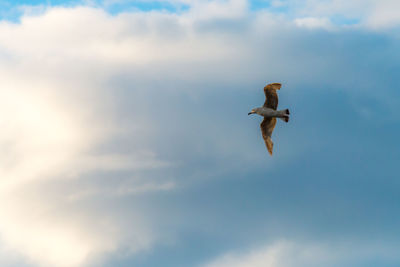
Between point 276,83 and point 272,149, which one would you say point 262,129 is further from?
point 276,83

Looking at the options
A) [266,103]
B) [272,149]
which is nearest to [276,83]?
[266,103]

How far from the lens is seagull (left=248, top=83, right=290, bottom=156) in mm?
103812

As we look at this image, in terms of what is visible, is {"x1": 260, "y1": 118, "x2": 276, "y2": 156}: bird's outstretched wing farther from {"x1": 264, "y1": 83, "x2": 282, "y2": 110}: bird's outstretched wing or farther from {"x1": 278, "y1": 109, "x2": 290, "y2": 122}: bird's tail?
{"x1": 278, "y1": 109, "x2": 290, "y2": 122}: bird's tail

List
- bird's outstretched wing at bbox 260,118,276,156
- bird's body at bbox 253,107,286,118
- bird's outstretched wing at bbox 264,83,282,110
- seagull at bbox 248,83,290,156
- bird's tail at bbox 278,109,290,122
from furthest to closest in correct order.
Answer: bird's outstretched wing at bbox 260,118,276,156
bird's body at bbox 253,107,286,118
bird's tail at bbox 278,109,290,122
seagull at bbox 248,83,290,156
bird's outstretched wing at bbox 264,83,282,110

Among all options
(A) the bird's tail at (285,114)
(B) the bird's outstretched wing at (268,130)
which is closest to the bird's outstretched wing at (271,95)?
(A) the bird's tail at (285,114)

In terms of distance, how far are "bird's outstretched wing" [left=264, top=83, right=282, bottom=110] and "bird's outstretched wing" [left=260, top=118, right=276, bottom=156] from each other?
4.24m

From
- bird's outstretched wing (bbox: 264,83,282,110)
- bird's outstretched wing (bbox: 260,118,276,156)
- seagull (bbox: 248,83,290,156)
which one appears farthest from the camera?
bird's outstretched wing (bbox: 260,118,276,156)

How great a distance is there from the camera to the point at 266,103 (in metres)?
106

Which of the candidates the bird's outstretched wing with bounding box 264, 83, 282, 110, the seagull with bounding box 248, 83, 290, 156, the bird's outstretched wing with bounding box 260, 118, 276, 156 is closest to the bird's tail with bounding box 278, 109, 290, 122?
the seagull with bounding box 248, 83, 290, 156

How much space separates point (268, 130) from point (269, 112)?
5.55 metres

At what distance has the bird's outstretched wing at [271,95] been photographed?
103m

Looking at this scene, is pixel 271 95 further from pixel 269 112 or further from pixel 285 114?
pixel 285 114

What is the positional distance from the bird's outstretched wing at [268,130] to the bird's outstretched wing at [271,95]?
4.24 metres

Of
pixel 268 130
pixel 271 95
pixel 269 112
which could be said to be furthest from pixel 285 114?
pixel 268 130
